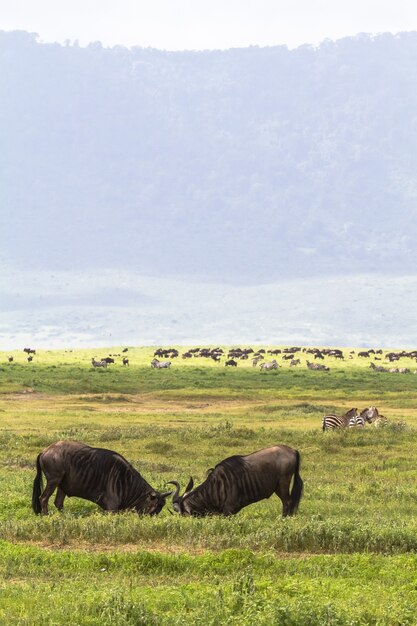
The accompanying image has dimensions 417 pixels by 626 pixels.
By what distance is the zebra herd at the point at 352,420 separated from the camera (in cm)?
3978

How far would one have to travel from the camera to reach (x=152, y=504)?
20062 millimetres

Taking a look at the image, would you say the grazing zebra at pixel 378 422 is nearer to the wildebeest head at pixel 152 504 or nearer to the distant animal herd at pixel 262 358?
the wildebeest head at pixel 152 504

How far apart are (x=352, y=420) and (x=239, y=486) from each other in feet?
69.8

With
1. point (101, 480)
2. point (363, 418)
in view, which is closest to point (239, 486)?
point (101, 480)

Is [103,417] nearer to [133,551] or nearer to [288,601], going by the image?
[133,551]

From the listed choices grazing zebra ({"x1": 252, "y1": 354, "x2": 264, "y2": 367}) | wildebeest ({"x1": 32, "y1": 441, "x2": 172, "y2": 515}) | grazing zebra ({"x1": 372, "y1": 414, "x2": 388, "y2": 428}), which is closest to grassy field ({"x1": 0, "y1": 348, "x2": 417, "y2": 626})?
wildebeest ({"x1": 32, "y1": 441, "x2": 172, "y2": 515})

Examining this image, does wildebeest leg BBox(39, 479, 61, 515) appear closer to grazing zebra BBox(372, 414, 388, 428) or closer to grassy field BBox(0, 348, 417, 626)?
grassy field BBox(0, 348, 417, 626)

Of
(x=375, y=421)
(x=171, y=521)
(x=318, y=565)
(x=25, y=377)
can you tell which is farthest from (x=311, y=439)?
(x=25, y=377)

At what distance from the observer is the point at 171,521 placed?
1862cm

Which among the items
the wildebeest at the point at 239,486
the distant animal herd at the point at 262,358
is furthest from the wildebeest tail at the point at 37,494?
the distant animal herd at the point at 262,358

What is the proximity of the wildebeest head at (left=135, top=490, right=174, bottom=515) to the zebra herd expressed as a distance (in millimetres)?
19875

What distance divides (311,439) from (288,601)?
2237 cm

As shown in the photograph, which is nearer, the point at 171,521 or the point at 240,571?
the point at 240,571

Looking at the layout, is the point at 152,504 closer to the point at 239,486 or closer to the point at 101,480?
the point at 101,480
